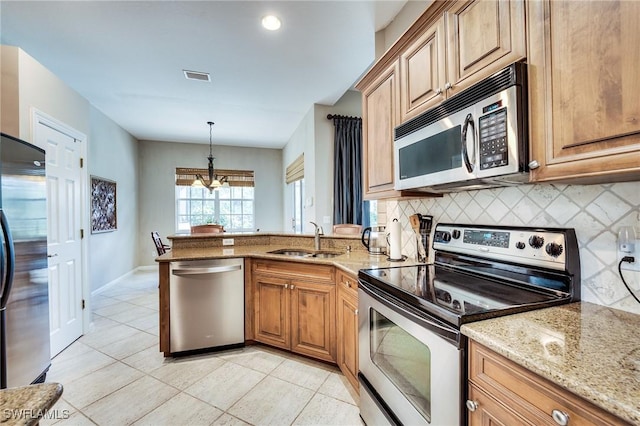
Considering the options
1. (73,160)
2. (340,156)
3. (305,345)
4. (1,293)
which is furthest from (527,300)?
(73,160)

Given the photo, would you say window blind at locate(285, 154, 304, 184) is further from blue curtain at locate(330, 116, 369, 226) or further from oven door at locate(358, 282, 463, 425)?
oven door at locate(358, 282, 463, 425)

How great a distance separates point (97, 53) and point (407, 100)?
10.3 feet

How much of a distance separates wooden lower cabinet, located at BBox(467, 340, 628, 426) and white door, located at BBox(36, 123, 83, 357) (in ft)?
10.8

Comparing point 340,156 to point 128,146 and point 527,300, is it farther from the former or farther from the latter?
point 128,146

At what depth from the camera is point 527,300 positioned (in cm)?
108

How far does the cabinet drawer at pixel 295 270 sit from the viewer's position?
2186 millimetres

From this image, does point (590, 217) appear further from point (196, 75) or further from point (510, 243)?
point (196, 75)

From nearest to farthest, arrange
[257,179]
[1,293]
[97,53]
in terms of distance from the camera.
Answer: [1,293], [97,53], [257,179]

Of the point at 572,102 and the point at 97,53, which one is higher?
the point at 97,53

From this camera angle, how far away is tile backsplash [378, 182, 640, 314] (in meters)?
1.00

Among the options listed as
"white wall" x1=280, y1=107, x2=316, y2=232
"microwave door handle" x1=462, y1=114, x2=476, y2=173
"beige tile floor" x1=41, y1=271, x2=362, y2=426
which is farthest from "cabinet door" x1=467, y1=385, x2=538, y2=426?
"white wall" x1=280, y1=107, x2=316, y2=232

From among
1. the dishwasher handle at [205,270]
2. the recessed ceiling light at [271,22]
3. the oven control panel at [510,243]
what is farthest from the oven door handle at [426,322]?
the recessed ceiling light at [271,22]

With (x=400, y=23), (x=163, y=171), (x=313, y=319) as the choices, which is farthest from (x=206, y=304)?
(x=163, y=171)

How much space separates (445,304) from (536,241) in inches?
21.8
